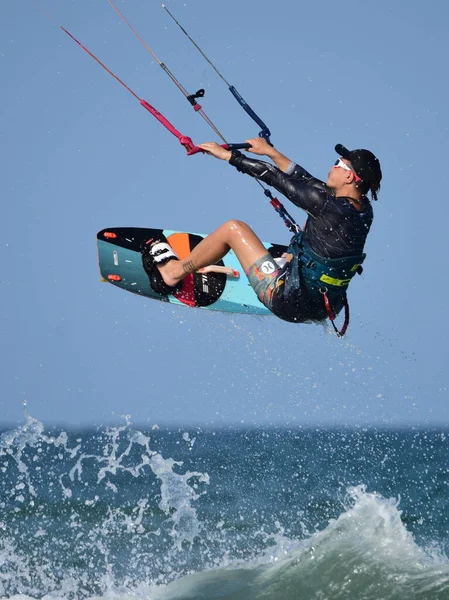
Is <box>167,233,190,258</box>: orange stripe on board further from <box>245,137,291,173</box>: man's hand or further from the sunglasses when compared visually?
the sunglasses

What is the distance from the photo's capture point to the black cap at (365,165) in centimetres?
662

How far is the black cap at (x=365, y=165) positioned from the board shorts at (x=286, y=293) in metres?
0.92

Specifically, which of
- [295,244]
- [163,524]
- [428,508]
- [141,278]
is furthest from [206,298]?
[428,508]

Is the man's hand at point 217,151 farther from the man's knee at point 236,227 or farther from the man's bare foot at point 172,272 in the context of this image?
the man's bare foot at point 172,272

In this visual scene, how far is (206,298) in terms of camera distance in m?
9.62

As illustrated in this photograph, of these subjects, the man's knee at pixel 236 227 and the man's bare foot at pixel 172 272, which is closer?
the man's knee at pixel 236 227

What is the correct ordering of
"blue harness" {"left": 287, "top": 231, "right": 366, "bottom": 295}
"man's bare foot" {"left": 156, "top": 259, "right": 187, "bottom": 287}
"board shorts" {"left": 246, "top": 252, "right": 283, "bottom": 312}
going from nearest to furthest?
"blue harness" {"left": 287, "top": 231, "right": 366, "bottom": 295}
"board shorts" {"left": 246, "top": 252, "right": 283, "bottom": 312}
"man's bare foot" {"left": 156, "top": 259, "right": 187, "bottom": 287}

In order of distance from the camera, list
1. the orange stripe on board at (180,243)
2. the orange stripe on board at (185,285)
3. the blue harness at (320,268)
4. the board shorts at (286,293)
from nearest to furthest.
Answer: the blue harness at (320,268) → the board shorts at (286,293) → the orange stripe on board at (185,285) → the orange stripe on board at (180,243)

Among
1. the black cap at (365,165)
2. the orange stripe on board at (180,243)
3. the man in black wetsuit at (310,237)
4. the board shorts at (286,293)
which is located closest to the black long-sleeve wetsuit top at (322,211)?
the man in black wetsuit at (310,237)

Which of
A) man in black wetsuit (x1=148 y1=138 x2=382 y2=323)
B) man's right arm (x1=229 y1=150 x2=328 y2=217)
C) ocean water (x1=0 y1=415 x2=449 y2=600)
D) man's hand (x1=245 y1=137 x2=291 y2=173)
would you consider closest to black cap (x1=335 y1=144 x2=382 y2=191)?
man in black wetsuit (x1=148 y1=138 x2=382 y2=323)

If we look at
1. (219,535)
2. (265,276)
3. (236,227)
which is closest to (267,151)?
(236,227)

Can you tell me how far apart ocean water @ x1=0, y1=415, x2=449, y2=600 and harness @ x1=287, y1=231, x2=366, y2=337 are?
1940mm

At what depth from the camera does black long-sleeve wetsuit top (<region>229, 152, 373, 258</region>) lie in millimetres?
6688

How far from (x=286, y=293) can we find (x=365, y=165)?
1.20 metres
